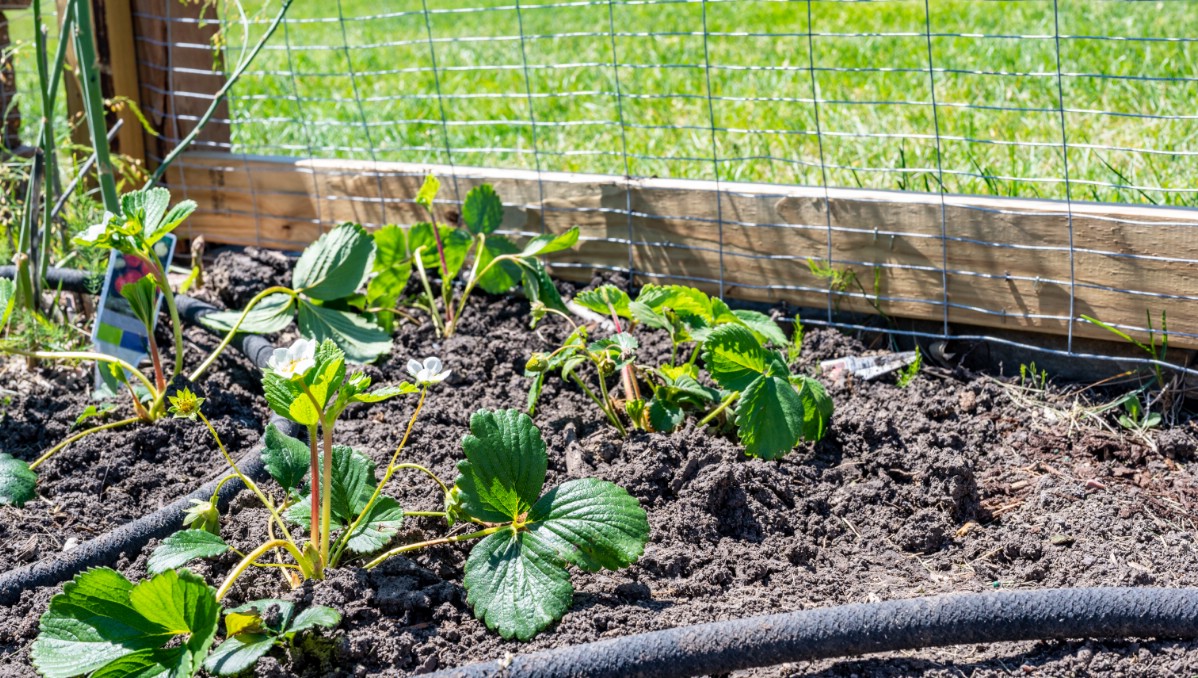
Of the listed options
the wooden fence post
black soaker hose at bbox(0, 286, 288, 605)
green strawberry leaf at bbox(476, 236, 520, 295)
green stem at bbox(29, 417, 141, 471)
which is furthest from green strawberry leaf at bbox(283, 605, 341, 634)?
the wooden fence post

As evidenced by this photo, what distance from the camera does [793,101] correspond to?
7.90 feet

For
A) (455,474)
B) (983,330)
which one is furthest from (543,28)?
(455,474)

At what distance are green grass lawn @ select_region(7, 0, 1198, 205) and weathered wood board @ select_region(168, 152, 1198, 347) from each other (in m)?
0.10

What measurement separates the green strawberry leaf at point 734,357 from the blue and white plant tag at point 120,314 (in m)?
1.21

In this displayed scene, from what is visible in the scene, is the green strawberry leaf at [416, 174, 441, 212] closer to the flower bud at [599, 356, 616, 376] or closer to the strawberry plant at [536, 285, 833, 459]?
the strawberry plant at [536, 285, 833, 459]

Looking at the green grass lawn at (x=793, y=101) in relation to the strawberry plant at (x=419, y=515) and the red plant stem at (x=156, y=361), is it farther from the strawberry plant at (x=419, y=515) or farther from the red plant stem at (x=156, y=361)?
the strawberry plant at (x=419, y=515)

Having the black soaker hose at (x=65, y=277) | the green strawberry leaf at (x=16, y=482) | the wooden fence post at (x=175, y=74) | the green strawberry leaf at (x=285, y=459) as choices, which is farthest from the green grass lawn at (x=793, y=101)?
the green strawberry leaf at (x=16, y=482)

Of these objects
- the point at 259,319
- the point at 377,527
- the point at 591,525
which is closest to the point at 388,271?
the point at 259,319

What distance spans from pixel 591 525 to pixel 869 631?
0.42m

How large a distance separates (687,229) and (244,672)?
150 cm

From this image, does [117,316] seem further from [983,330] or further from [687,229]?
[983,330]

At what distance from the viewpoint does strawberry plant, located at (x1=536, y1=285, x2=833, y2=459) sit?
6.09 ft

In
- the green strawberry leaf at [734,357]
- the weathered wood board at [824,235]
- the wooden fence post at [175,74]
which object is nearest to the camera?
the green strawberry leaf at [734,357]

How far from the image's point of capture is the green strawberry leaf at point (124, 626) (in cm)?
134
